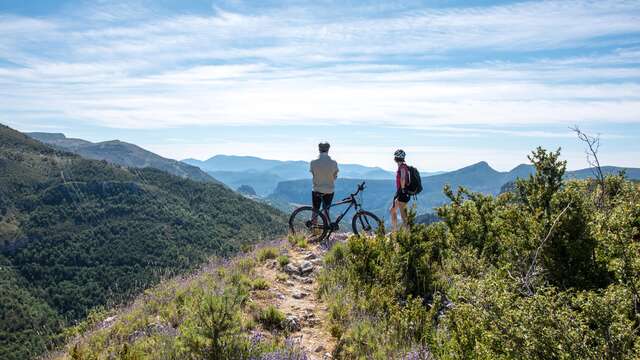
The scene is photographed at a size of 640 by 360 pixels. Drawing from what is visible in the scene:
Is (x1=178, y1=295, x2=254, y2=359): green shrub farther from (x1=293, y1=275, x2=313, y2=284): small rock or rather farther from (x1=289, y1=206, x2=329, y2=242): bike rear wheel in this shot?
(x1=289, y1=206, x2=329, y2=242): bike rear wheel

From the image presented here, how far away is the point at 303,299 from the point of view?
355 inches

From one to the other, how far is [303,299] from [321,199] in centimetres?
489

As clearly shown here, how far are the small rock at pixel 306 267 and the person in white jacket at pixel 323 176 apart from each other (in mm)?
2576

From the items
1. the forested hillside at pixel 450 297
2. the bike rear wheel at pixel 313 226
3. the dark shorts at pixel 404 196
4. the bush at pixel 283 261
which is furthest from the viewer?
the bike rear wheel at pixel 313 226

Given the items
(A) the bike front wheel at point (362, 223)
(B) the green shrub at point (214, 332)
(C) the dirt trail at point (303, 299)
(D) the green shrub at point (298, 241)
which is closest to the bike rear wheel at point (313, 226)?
(D) the green shrub at point (298, 241)

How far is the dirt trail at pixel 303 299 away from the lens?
6.82 m

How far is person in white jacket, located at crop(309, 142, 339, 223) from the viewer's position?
43.1ft

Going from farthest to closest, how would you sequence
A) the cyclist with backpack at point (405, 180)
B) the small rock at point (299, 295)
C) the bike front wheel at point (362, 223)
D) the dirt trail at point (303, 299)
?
the bike front wheel at point (362, 223) → the cyclist with backpack at point (405, 180) → the small rock at point (299, 295) → the dirt trail at point (303, 299)

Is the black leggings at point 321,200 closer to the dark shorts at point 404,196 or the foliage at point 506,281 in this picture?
the dark shorts at point 404,196

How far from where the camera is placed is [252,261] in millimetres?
11328

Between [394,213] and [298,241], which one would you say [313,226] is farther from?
[394,213]

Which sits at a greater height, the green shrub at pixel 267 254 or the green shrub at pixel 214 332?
the green shrub at pixel 214 332

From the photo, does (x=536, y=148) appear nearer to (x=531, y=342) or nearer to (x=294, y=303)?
(x=531, y=342)

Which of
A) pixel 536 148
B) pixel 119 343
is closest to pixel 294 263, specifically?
pixel 119 343
